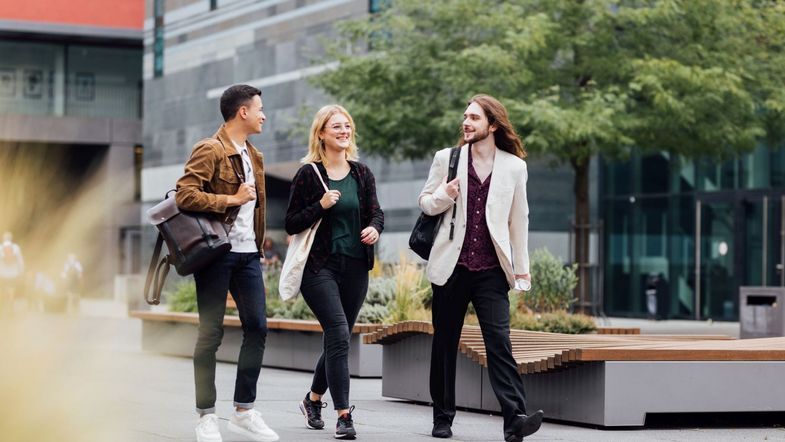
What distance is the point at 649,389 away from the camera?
A: 805 cm

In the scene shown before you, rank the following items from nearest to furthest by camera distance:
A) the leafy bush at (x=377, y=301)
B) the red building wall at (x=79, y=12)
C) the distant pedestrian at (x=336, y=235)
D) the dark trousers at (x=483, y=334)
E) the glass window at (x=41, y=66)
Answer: the dark trousers at (x=483, y=334) < the distant pedestrian at (x=336, y=235) < the leafy bush at (x=377, y=301) < the red building wall at (x=79, y=12) < the glass window at (x=41, y=66)

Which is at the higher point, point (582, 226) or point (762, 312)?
point (582, 226)

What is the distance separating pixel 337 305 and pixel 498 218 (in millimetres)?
994

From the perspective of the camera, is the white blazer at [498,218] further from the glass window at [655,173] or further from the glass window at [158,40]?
the glass window at [158,40]

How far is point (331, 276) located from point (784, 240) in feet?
65.9

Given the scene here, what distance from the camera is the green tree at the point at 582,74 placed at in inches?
800

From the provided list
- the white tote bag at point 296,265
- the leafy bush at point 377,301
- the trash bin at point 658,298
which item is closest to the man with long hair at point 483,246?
the white tote bag at point 296,265

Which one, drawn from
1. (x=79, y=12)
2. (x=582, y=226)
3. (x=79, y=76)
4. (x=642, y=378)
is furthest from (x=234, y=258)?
(x=79, y=76)

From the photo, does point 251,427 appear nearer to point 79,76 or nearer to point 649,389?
point 649,389

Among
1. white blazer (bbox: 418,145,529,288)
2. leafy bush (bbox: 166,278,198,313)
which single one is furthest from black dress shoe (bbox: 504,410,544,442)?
leafy bush (bbox: 166,278,198,313)

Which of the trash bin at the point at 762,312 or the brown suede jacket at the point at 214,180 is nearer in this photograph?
the brown suede jacket at the point at 214,180

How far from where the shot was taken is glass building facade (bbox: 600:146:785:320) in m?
26.7

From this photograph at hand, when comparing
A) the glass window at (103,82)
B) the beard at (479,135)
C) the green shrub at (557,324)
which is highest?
the glass window at (103,82)

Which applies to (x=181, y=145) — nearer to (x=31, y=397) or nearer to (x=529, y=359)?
(x=529, y=359)
